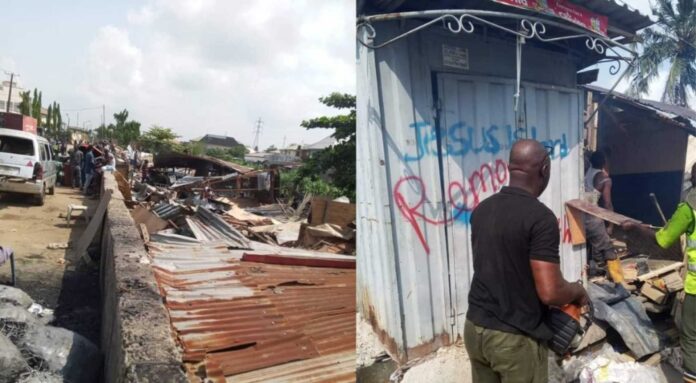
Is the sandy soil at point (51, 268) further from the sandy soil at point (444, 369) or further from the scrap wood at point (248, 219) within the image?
the sandy soil at point (444, 369)

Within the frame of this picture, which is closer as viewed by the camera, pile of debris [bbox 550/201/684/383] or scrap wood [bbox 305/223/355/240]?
pile of debris [bbox 550/201/684/383]

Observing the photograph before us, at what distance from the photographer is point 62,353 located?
2.90 meters

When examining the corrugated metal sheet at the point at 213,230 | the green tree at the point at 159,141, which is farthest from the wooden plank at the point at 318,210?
the green tree at the point at 159,141

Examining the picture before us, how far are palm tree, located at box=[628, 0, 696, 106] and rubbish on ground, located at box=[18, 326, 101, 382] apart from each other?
616 cm

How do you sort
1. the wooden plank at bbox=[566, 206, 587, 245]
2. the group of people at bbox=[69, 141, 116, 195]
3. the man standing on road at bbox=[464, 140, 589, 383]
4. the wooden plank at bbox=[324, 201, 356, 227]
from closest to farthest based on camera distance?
the man standing on road at bbox=[464, 140, 589, 383]
the wooden plank at bbox=[566, 206, 587, 245]
the wooden plank at bbox=[324, 201, 356, 227]
the group of people at bbox=[69, 141, 116, 195]

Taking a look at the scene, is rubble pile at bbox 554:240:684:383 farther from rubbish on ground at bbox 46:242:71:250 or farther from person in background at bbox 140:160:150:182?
person in background at bbox 140:160:150:182

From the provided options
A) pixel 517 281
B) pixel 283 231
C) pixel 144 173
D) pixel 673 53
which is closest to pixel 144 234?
pixel 283 231

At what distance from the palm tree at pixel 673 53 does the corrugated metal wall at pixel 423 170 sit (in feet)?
11.4

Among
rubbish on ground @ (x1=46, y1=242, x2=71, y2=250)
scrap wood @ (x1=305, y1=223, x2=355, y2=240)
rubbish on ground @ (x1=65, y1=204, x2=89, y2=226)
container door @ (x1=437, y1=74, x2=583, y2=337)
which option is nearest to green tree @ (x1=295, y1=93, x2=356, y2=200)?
scrap wood @ (x1=305, y1=223, x2=355, y2=240)

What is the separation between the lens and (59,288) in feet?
17.7

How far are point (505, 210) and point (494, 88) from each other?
1.72 metres

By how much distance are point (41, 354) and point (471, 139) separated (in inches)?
118

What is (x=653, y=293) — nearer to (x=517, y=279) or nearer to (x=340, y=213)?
(x=517, y=279)

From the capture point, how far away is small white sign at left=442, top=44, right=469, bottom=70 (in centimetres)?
312
